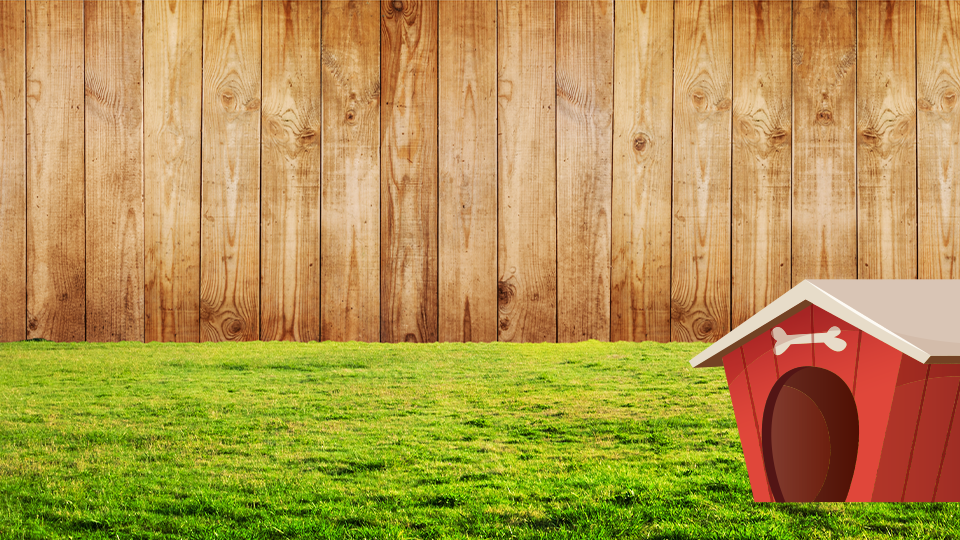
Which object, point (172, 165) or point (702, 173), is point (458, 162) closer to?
point (702, 173)

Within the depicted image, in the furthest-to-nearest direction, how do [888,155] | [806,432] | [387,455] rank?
[888,155] → [387,455] → [806,432]

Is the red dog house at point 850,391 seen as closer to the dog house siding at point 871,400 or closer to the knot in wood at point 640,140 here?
the dog house siding at point 871,400

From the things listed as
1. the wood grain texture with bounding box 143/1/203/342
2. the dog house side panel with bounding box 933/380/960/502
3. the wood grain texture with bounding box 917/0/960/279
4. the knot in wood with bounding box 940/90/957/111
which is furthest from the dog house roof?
the wood grain texture with bounding box 143/1/203/342

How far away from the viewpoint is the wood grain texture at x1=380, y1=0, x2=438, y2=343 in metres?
2.64

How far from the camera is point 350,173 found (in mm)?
2633

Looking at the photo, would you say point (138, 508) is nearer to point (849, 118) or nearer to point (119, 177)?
point (119, 177)

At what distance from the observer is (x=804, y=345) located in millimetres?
993

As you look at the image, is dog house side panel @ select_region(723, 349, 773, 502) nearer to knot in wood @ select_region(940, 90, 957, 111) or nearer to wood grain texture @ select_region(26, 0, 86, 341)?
knot in wood @ select_region(940, 90, 957, 111)

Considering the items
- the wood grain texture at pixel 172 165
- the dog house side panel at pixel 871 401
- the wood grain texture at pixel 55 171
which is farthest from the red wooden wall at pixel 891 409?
the wood grain texture at pixel 55 171

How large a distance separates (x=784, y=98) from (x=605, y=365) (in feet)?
4.63

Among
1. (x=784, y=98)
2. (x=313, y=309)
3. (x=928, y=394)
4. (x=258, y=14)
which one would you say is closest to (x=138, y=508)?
(x=928, y=394)

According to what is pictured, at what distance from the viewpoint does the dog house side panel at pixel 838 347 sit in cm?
95

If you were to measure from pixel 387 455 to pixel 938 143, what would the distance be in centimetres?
255

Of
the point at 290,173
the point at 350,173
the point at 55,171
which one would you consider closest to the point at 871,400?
the point at 350,173
